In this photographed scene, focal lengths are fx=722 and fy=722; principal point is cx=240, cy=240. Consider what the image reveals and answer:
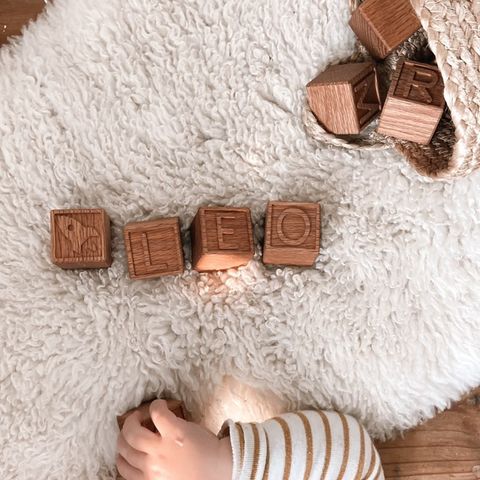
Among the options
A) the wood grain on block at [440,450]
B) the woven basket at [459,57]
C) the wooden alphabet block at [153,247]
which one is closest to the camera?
the woven basket at [459,57]

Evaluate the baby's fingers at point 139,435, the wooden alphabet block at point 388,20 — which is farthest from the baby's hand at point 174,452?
the wooden alphabet block at point 388,20

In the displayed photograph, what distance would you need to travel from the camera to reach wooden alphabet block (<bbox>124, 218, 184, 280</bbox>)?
2.78 feet

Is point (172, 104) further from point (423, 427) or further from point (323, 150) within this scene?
point (423, 427)

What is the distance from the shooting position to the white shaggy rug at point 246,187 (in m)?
0.90

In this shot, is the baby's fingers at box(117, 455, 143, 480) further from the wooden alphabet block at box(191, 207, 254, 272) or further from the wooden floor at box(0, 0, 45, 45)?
the wooden floor at box(0, 0, 45, 45)

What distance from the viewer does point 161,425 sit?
31.9 inches

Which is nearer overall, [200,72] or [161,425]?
[161,425]

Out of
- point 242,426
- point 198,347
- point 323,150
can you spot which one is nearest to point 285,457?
point 242,426

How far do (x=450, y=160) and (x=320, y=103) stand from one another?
166mm

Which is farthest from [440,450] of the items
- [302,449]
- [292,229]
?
[292,229]

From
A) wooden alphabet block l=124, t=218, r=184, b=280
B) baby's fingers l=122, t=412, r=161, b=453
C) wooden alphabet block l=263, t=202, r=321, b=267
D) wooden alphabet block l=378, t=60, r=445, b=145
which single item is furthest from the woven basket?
baby's fingers l=122, t=412, r=161, b=453

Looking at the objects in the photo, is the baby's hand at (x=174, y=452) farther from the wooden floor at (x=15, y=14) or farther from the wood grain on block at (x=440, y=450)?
the wooden floor at (x=15, y=14)

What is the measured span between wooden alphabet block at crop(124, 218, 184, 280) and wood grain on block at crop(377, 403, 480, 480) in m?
0.38

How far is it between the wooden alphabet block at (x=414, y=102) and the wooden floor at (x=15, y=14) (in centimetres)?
47
